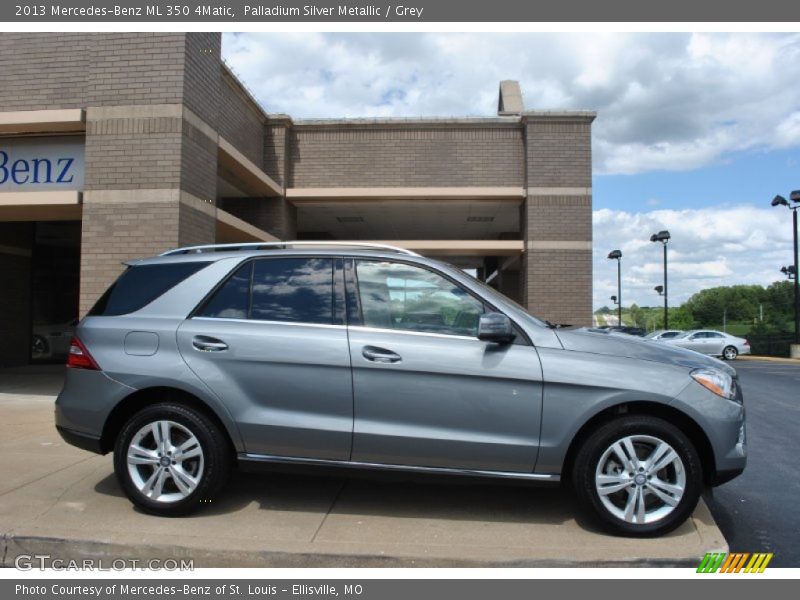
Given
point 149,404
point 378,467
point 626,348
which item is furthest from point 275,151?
point 626,348

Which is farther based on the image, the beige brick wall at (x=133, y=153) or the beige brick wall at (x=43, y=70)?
the beige brick wall at (x=43, y=70)

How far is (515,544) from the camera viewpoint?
3.49 m

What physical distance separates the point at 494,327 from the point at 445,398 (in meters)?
0.56

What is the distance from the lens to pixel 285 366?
12.4 ft

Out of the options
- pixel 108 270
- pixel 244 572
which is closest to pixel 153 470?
pixel 244 572

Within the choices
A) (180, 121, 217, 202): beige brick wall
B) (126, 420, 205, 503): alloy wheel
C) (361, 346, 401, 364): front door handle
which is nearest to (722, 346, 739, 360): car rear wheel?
(180, 121, 217, 202): beige brick wall

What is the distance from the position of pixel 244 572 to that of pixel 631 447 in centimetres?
246

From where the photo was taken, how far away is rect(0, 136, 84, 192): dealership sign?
8.66 meters

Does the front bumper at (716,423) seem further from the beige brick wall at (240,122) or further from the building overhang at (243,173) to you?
the beige brick wall at (240,122)

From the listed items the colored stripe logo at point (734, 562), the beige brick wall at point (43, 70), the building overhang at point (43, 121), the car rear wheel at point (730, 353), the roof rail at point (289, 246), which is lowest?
the car rear wheel at point (730, 353)

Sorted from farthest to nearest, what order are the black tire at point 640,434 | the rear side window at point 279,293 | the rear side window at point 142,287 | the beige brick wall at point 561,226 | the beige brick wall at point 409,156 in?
the beige brick wall at point 409,156 < the beige brick wall at point 561,226 < the rear side window at point 142,287 < the rear side window at point 279,293 < the black tire at point 640,434

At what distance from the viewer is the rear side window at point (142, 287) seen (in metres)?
4.15

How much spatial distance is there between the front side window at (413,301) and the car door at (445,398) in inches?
1.3

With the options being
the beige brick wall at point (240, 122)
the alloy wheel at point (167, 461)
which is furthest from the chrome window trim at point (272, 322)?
→ the beige brick wall at point (240, 122)
